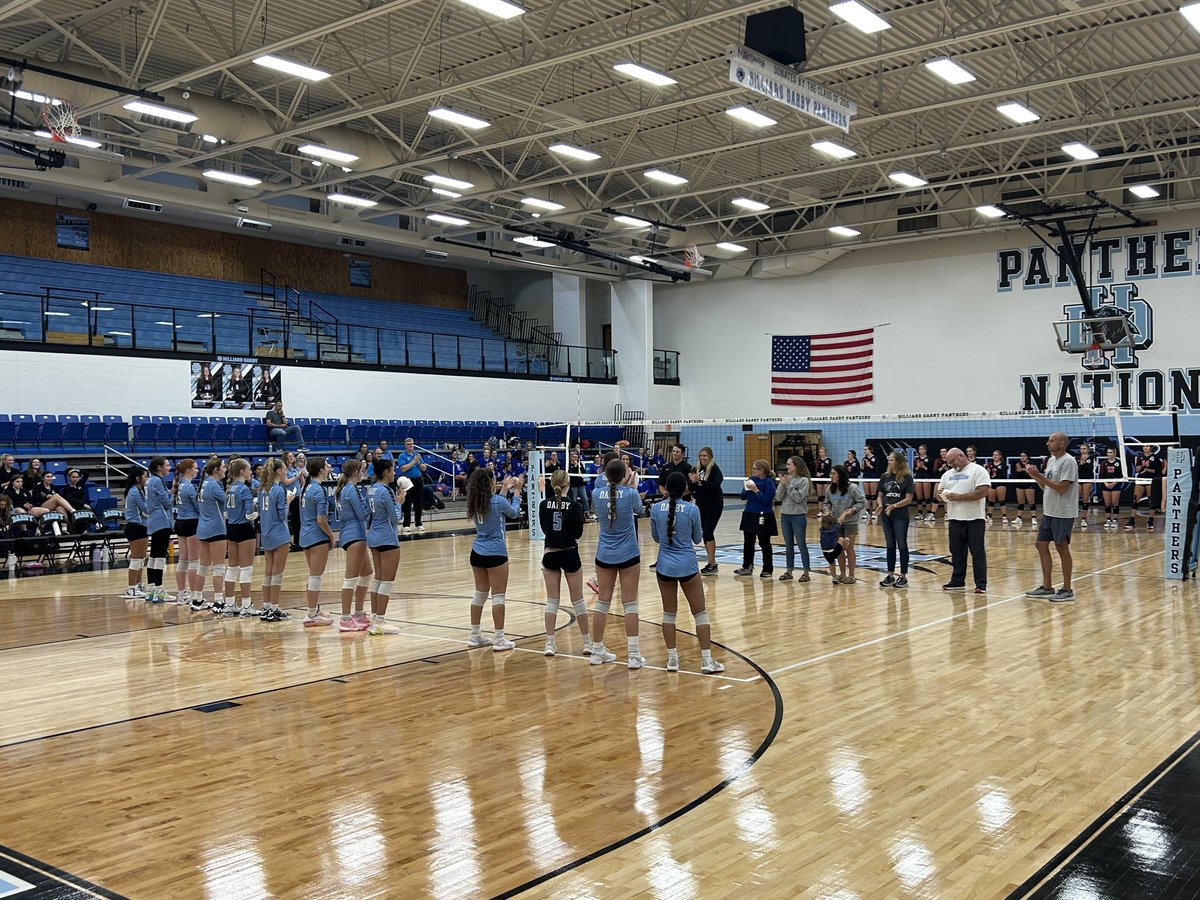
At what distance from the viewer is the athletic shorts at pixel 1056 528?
36.2ft

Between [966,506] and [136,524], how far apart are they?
9545mm

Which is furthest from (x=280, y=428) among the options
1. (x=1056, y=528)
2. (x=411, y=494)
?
(x=1056, y=528)

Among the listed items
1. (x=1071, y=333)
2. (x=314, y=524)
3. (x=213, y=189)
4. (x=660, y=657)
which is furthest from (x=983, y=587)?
(x=213, y=189)

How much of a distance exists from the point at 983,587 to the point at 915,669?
4.16 meters

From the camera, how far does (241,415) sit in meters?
23.2

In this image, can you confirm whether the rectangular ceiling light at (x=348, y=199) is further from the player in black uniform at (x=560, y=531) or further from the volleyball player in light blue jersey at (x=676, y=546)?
the volleyball player in light blue jersey at (x=676, y=546)

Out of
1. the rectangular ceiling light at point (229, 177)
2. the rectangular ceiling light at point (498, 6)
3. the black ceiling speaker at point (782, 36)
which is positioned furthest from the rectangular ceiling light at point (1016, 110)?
the rectangular ceiling light at point (229, 177)

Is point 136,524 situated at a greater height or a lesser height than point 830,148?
lesser

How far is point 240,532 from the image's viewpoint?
10578mm

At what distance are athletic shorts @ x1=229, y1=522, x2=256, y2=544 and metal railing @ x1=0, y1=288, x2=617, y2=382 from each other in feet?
40.5

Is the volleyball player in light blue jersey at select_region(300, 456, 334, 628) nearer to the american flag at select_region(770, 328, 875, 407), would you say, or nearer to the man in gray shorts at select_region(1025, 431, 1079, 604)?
the man in gray shorts at select_region(1025, 431, 1079, 604)

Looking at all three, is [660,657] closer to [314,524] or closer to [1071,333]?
[314,524]

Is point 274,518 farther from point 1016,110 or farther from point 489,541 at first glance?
point 1016,110

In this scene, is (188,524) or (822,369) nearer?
(188,524)
